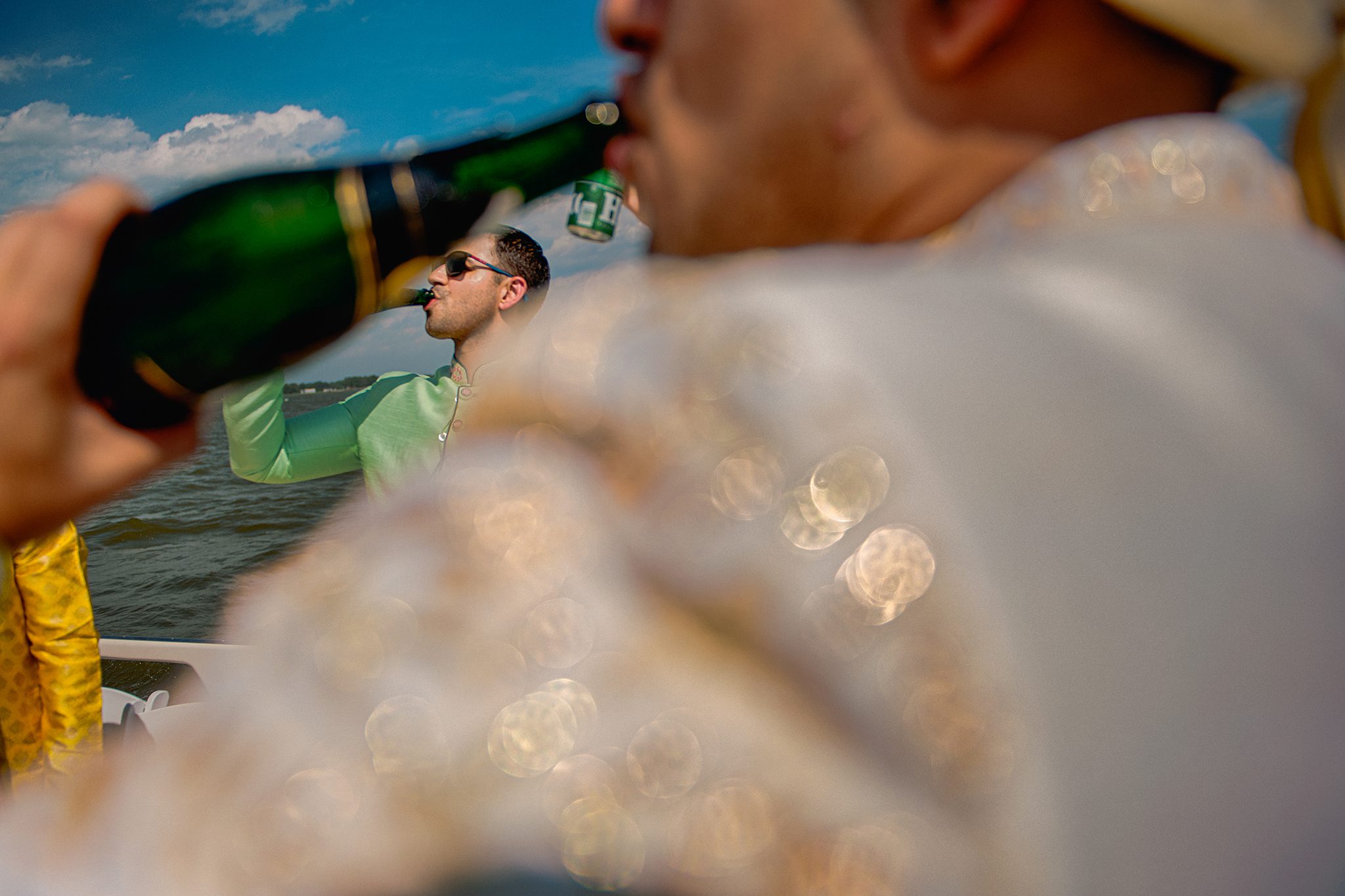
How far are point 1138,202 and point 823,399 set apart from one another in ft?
0.94

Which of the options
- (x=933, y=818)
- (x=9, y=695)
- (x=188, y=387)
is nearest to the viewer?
(x=933, y=818)

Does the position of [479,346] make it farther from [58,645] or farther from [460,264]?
[58,645]

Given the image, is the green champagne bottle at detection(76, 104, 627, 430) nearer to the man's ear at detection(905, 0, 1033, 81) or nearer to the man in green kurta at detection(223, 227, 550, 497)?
the man's ear at detection(905, 0, 1033, 81)

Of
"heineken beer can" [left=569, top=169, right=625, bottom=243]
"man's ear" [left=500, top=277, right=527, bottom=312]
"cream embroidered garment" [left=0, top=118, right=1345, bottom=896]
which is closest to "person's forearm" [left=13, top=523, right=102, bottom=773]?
"man's ear" [left=500, top=277, right=527, bottom=312]

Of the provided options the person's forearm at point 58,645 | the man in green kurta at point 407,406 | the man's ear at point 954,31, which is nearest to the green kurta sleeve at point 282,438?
the man in green kurta at point 407,406

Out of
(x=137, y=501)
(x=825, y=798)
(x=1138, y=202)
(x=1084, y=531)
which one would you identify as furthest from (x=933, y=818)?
(x=137, y=501)

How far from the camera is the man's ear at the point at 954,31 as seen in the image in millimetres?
574

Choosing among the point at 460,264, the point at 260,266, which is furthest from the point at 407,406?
the point at 260,266

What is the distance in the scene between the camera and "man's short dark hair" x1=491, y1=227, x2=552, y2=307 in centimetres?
395

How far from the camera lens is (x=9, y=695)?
2.77m

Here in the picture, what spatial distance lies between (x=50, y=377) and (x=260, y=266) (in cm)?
29

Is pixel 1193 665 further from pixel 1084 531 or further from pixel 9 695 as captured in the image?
pixel 9 695

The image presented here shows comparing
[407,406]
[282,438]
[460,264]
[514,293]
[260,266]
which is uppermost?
[460,264]

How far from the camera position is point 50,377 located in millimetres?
723
